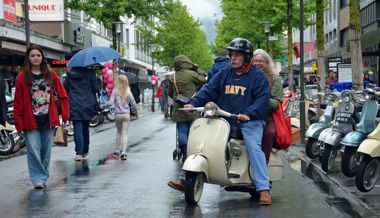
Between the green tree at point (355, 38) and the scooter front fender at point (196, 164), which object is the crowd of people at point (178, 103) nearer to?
the scooter front fender at point (196, 164)

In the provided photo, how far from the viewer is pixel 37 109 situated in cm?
874

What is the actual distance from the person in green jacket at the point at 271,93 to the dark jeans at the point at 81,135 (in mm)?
4839

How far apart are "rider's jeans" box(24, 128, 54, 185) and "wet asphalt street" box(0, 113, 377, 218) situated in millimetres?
204

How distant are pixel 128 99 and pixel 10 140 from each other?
286 cm

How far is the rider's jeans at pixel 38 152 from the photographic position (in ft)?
28.7

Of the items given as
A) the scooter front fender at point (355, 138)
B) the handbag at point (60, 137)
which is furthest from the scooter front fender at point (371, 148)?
the handbag at point (60, 137)

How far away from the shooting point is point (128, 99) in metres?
12.8

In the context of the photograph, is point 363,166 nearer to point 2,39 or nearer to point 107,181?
point 107,181

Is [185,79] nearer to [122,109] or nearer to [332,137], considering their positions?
[122,109]

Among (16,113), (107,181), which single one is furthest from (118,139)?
(16,113)

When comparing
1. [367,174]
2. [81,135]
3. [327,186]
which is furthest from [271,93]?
[81,135]

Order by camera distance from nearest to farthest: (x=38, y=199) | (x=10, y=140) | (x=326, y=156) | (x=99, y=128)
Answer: (x=38, y=199) < (x=326, y=156) < (x=10, y=140) < (x=99, y=128)

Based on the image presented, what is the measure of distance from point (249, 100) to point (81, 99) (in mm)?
5286

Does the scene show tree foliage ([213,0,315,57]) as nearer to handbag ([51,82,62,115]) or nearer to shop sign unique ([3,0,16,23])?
shop sign unique ([3,0,16,23])
